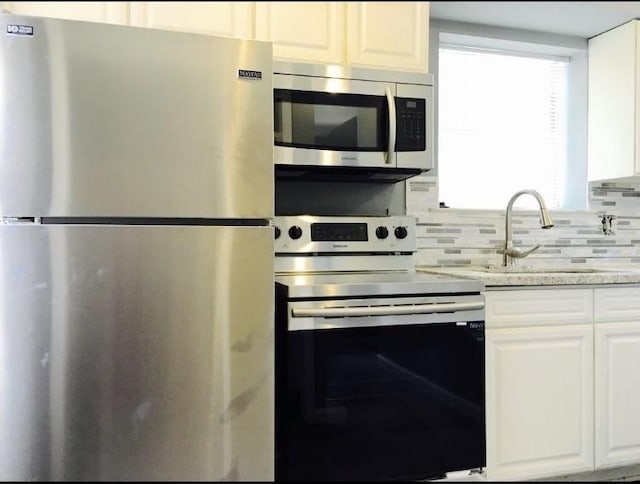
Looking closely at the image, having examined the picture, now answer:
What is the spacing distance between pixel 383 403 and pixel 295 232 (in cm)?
69

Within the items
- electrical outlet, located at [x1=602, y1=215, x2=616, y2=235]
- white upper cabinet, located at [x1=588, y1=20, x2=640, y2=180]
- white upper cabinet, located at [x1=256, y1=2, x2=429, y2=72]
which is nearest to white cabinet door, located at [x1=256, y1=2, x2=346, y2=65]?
white upper cabinet, located at [x1=256, y1=2, x2=429, y2=72]

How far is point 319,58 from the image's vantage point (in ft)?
6.18

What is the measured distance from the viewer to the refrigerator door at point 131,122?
1255 mm

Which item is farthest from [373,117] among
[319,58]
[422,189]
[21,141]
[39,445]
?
[39,445]

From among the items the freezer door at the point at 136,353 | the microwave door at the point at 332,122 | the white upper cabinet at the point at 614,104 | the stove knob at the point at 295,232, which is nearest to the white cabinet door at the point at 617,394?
the white upper cabinet at the point at 614,104

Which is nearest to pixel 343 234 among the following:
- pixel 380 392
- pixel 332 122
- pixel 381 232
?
pixel 381 232

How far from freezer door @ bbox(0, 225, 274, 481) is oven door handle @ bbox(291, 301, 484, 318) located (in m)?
0.11

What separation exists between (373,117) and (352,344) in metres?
0.83

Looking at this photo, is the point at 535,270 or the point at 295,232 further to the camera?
the point at 535,270

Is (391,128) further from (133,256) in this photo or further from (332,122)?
(133,256)

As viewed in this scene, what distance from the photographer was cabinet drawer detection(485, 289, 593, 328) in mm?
1740

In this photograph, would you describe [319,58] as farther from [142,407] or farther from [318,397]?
[142,407]

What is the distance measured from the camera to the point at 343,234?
1.93 metres

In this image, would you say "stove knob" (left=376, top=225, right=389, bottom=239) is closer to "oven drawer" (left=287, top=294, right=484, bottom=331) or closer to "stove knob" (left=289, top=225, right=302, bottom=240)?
"stove knob" (left=289, top=225, right=302, bottom=240)
